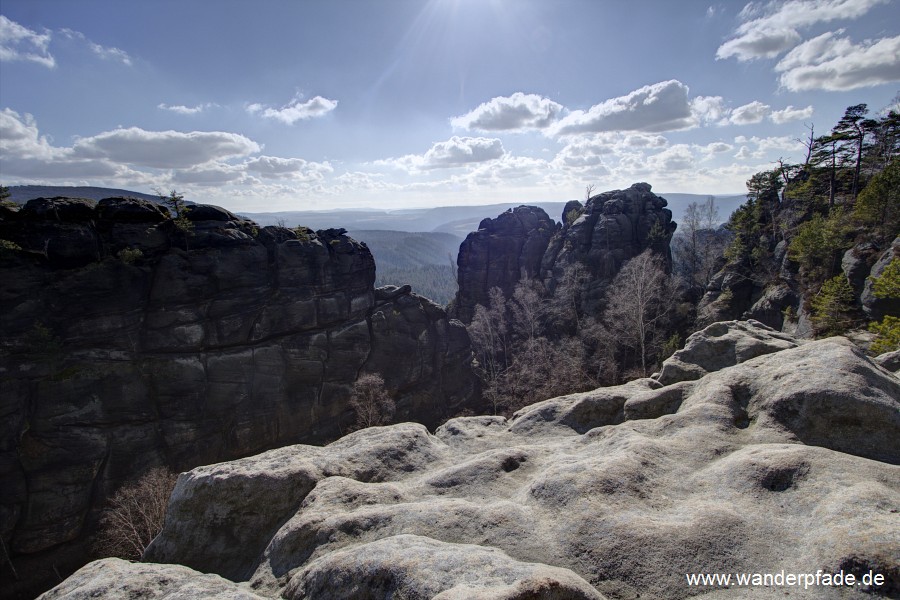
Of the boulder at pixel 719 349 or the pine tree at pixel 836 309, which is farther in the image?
the pine tree at pixel 836 309

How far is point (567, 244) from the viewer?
63.6m

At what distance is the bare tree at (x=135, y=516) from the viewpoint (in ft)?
88.0

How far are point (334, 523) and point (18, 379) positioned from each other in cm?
3872

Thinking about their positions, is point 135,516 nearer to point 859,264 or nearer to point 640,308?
point 640,308

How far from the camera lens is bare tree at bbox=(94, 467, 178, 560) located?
26.8 meters

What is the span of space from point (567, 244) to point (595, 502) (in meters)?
58.7

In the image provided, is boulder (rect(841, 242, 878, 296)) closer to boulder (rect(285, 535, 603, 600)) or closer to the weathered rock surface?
the weathered rock surface

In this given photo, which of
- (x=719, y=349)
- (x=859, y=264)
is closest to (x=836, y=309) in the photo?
(x=859, y=264)

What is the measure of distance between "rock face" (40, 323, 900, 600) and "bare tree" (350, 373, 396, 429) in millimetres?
29531

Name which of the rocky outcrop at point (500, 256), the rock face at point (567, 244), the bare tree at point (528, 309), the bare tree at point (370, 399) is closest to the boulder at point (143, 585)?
the bare tree at point (370, 399)

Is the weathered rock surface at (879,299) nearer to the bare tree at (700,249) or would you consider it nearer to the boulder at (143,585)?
the bare tree at (700,249)

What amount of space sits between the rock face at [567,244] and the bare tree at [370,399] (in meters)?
27.8

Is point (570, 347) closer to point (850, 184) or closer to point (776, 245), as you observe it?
point (776, 245)

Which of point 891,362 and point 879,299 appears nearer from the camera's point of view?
point 891,362
